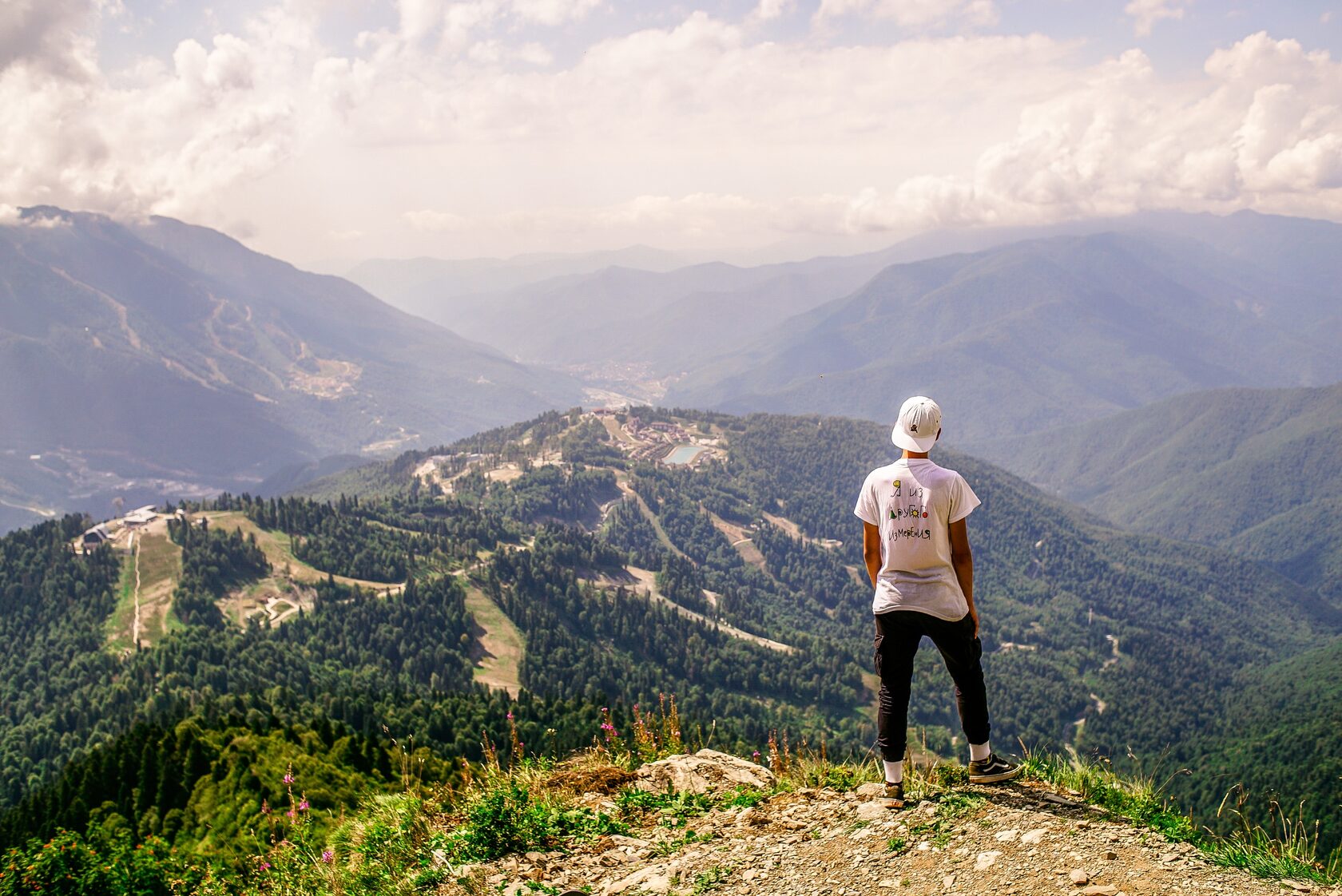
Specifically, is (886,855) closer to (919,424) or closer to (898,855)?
(898,855)

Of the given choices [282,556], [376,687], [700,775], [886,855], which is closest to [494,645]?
[376,687]

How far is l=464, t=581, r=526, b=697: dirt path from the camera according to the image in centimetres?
13050

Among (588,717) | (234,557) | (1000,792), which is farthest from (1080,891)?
(234,557)

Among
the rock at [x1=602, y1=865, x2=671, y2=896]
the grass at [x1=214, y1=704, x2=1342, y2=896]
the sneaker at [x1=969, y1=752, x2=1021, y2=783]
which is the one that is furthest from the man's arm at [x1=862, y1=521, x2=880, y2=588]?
the rock at [x1=602, y1=865, x2=671, y2=896]

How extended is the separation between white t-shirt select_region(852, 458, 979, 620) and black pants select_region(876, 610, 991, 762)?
15 centimetres

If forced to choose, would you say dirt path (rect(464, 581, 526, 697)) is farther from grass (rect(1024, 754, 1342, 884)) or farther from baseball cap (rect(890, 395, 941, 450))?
baseball cap (rect(890, 395, 941, 450))

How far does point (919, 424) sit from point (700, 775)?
20.6 ft

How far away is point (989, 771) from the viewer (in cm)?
1012

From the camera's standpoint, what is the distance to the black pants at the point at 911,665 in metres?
9.70

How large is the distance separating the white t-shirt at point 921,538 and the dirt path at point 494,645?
117 metres

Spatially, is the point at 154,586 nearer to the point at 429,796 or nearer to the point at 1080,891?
the point at 429,796

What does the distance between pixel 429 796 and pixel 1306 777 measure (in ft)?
340

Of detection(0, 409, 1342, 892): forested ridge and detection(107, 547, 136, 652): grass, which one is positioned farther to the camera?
detection(107, 547, 136, 652): grass

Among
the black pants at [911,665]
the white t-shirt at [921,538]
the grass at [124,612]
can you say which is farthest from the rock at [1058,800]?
the grass at [124,612]
